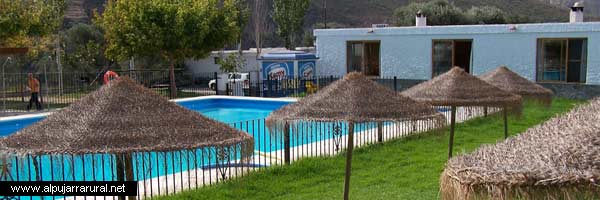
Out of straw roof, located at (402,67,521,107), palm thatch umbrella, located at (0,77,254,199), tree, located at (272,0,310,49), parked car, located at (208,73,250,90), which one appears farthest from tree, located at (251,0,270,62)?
palm thatch umbrella, located at (0,77,254,199)

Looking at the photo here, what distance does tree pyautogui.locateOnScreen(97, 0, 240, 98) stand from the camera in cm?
2139

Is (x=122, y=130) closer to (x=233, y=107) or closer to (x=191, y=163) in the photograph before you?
(x=191, y=163)

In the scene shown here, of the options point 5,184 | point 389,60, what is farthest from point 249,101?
point 5,184

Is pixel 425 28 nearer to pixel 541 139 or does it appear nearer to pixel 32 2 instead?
pixel 32 2

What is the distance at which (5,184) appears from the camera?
5.87 m

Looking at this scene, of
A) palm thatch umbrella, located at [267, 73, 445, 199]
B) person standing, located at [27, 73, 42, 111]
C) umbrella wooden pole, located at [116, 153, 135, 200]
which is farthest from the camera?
person standing, located at [27, 73, 42, 111]

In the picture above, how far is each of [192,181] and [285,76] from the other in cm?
1499

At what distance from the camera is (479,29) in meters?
21.8

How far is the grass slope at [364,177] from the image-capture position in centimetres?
838

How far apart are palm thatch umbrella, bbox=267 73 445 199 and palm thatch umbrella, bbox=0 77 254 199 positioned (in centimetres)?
141

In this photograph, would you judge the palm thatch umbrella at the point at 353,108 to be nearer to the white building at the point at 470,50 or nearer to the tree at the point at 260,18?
the white building at the point at 470,50

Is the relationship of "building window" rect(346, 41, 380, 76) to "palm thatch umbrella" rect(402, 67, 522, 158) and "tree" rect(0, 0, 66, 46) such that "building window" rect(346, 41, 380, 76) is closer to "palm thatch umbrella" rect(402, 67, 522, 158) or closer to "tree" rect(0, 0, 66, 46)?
"tree" rect(0, 0, 66, 46)

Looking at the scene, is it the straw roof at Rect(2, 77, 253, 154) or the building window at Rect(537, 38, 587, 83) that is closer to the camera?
the straw roof at Rect(2, 77, 253, 154)

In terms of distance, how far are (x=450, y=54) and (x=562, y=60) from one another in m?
3.74
